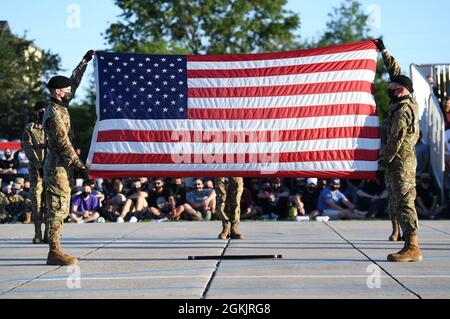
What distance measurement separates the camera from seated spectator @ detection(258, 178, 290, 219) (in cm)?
2197

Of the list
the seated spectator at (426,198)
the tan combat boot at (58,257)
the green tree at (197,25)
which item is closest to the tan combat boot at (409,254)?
the tan combat boot at (58,257)

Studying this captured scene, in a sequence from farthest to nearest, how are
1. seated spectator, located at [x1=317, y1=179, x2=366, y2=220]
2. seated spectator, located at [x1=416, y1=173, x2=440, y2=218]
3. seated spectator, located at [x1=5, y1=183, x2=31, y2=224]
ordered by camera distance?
seated spectator, located at [x1=5, y1=183, x2=31, y2=224] < seated spectator, located at [x1=317, y1=179, x2=366, y2=220] < seated spectator, located at [x1=416, y1=173, x2=440, y2=218]

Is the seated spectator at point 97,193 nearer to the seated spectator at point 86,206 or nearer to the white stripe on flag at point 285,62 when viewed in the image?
the seated spectator at point 86,206

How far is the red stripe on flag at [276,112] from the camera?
39.2ft

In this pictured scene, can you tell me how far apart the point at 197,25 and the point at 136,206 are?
1228 inches

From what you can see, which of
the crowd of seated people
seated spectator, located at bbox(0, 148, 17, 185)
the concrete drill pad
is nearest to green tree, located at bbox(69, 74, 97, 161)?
seated spectator, located at bbox(0, 148, 17, 185)

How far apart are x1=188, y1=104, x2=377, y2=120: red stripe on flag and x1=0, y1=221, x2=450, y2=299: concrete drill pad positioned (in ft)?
6.11

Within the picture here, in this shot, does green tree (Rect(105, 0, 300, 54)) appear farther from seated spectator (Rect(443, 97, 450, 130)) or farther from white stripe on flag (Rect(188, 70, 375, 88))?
white stripe on flag (Rect(188, 70, 375, 88))

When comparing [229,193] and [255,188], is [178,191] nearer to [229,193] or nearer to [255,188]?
[255,188]

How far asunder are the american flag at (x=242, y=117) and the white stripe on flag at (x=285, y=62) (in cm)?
1
